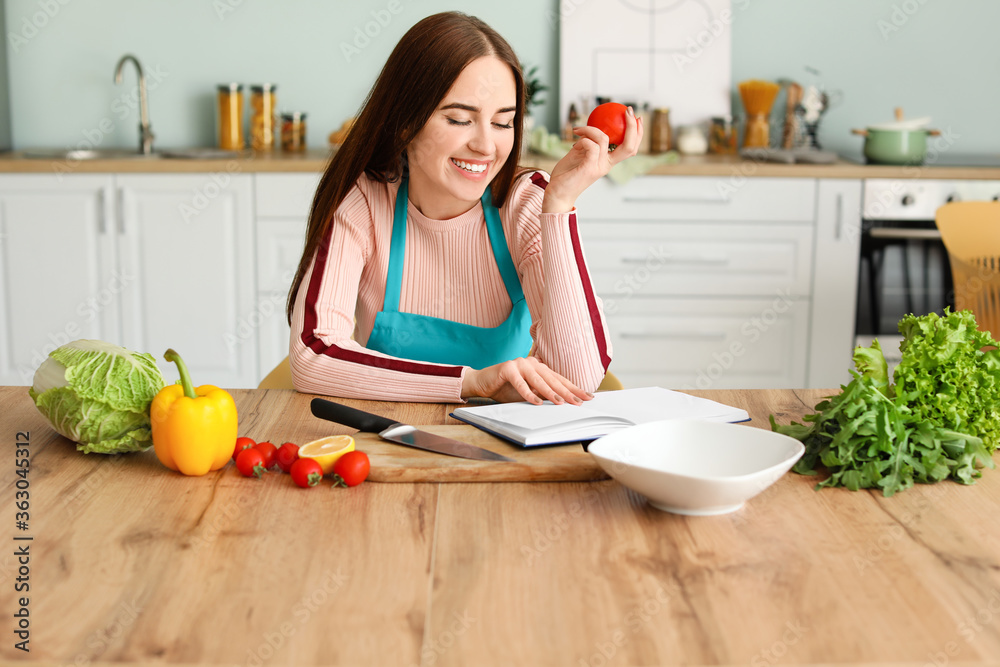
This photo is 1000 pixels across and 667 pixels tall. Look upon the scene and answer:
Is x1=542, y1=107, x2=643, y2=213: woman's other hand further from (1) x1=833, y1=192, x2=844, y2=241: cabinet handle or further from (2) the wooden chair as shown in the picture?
(1) x1=833, y1=192, x2=844, y2=241: cabinet handle

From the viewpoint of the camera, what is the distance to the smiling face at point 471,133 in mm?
1632

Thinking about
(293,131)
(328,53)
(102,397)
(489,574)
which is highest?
(328,53)

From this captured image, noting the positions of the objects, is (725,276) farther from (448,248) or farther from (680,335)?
(448,248)

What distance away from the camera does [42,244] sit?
3195mm

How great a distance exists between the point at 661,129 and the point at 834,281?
0.82 m

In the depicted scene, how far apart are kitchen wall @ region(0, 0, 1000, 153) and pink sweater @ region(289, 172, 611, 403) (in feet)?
6.35

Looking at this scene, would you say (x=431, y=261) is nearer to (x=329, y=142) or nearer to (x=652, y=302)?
(x=652, y=302)

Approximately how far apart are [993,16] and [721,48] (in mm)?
1049

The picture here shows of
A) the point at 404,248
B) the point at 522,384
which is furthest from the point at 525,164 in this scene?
the point at 522,384

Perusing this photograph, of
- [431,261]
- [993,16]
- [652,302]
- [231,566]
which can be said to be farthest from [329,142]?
[231,566]

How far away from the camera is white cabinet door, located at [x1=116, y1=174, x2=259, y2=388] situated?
10.4 feet

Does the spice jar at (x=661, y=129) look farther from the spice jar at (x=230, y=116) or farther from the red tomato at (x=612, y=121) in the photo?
the red tomato at (x=612, y=121)

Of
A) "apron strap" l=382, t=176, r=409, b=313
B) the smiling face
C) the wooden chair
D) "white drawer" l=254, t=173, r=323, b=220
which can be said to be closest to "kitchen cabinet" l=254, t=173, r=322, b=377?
"white drawer" l=254, t=173, r=323, b=220

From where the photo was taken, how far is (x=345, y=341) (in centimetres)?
161
